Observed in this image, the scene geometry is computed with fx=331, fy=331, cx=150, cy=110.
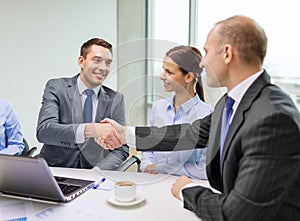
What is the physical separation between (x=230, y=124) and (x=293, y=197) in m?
0.31

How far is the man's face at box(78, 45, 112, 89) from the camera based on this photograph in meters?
2.11

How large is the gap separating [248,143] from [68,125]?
118 centimetres

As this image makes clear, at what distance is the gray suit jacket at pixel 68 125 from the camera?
1943mm

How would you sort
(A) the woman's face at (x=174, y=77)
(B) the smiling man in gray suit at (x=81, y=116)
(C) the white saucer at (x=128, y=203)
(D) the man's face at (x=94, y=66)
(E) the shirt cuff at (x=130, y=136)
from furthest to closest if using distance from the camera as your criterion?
(D) the man's face at (x=94, y=66)
(A) the woman's face at (x=174, y=77)
(B) the smiling man in gray suit at (x=81, y=116)
(E) the shirt cuff at (x=130, y=136)
(C) the white saucer at (x=128, y=203)

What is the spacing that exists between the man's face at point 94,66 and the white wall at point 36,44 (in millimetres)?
864

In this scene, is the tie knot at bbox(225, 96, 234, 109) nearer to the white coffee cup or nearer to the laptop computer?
the white coffee cup

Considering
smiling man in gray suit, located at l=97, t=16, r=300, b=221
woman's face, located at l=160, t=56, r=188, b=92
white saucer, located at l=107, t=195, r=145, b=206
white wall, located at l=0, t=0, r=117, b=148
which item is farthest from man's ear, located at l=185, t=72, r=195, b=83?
white wall, located at l=0, t=0, r=117, b=148

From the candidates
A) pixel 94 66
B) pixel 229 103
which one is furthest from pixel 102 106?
pixel 229 103

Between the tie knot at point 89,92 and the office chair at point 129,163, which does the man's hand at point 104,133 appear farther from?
the tie knot at point 89,92

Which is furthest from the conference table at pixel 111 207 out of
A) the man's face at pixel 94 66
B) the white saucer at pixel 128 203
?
the man's face at pixel 94 66

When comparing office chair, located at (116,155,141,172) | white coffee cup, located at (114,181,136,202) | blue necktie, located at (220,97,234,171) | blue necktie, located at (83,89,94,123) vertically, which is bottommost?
office chair, located at (116,155,141,172)

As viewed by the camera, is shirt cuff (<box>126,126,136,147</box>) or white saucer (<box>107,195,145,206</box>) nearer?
white saucer (<box>107,195,145,206</box>)

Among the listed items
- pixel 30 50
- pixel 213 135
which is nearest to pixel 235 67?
pixel 213 135

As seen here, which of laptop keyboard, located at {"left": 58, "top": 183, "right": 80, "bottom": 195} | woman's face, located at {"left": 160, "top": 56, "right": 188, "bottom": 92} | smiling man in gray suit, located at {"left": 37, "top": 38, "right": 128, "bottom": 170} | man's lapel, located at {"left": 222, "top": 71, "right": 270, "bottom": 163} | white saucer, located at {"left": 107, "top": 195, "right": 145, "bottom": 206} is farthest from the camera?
woman's face, located at {"left": 160, "top": 56, "right": 188, "bottom": 92}
